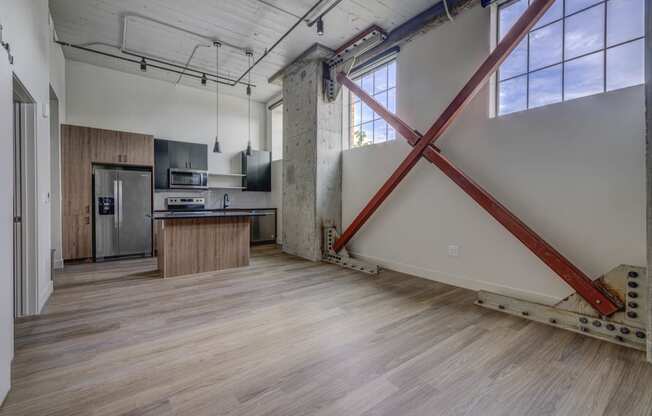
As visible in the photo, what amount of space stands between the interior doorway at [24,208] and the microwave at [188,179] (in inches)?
119

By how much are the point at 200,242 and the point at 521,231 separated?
12.9ft

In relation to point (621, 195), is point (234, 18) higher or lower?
higher

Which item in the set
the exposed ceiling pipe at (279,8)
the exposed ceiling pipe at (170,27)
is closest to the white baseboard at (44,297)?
the exposed ceiling pipe at (170,27)

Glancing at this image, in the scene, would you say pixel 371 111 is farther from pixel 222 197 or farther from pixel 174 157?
pixel 174 157

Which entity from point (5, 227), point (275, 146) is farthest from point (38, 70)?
point (275, 146)

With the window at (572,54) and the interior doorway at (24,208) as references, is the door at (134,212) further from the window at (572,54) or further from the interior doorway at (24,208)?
the window at (572,54)

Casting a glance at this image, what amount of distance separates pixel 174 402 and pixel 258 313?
1.16 meters

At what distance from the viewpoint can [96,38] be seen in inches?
169

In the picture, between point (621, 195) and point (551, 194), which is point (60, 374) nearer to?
point (551, 194)

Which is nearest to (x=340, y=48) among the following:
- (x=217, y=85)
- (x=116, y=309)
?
(x=217, y=85)

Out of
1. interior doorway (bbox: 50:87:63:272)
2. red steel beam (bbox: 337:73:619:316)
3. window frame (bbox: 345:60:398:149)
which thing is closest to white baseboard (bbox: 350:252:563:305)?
red steel beam (bbox: 337:73:619:316)

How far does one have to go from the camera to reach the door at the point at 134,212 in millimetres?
4926

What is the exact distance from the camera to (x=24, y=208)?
2.58m

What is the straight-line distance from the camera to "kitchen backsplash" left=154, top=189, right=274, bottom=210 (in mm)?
5723
